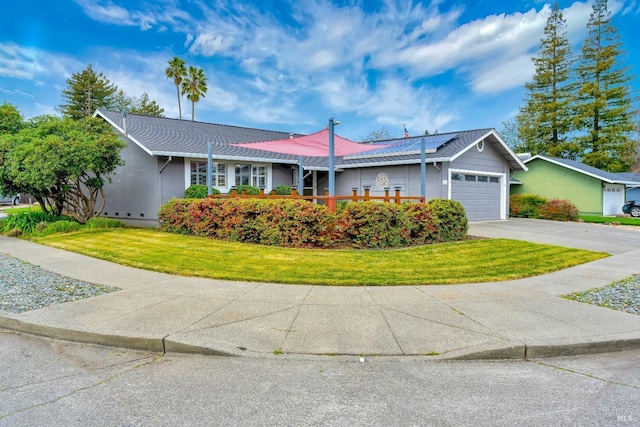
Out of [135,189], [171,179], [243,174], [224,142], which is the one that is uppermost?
[224,142]

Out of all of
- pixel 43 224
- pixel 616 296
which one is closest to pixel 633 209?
pixel 616 296

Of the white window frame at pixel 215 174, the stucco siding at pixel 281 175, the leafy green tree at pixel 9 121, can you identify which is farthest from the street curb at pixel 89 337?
the leafy green tree at pixel 9 121

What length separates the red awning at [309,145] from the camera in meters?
11.8

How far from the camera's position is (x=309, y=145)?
41.7ft

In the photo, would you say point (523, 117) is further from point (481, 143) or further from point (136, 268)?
point (136, 268)

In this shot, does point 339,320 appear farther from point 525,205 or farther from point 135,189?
point 525,205

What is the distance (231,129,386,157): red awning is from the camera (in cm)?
1175

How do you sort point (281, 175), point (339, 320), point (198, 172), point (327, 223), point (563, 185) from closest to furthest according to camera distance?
point (339, 320) < point (327, 223) < point (198, 172) < point (281, 175) < point (563, 185)

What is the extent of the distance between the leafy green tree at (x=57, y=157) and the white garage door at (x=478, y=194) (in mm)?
13945

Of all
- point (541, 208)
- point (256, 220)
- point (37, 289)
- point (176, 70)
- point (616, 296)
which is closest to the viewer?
point (616, 296)

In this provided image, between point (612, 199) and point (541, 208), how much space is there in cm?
826

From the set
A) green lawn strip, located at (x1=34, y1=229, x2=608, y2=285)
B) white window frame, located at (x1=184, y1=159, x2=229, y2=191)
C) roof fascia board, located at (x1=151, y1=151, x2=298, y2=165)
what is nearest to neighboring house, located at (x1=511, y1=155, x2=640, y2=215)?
roof fascia board, located at (x1=151, y1=151, x2=298, y2=165)

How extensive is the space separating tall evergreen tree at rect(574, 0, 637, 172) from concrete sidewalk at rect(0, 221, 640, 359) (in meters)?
36.2

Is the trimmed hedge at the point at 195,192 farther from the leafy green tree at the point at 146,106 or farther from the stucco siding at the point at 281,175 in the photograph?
the leafy green tree at the point at 146,106
